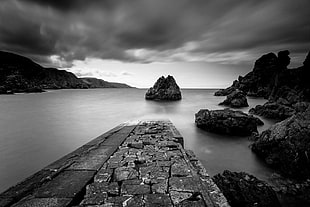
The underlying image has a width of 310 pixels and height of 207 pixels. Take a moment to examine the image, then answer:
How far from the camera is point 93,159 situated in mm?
4023

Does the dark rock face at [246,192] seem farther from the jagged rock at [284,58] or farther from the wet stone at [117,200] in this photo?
the jagged rock at [284,58]

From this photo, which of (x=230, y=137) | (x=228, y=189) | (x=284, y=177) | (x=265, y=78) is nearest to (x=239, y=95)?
(x=230, y=137)

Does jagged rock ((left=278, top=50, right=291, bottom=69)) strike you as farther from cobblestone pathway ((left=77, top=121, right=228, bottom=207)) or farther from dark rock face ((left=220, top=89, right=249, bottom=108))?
cobblestone pathway ((left=77, top=121, right=228, bottom=207))

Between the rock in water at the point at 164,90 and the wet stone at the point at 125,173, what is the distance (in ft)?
112

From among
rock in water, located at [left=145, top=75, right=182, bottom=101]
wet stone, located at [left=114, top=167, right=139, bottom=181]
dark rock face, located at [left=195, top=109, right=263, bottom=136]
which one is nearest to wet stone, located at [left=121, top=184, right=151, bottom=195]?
wet stone, located at [left=114, top=167, right=139, bottom=181]

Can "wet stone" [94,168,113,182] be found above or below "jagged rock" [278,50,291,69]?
below

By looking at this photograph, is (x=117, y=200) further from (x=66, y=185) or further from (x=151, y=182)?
(x=66, y=185)

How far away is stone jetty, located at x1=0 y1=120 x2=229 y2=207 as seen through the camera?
245cm

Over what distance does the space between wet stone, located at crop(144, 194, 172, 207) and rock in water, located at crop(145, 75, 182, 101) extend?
115 feet

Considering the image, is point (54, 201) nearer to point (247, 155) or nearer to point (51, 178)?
point (51, 178)

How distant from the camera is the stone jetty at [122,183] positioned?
2453mm

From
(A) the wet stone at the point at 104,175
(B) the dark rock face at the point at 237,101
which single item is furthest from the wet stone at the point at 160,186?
(B) the dark rock face at the point at 237,101

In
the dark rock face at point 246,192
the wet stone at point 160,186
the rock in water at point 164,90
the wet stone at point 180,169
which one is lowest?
the dark rock face at point 246,192

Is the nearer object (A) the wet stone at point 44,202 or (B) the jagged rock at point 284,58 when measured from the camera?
(A) the wet stone at point 44,202
